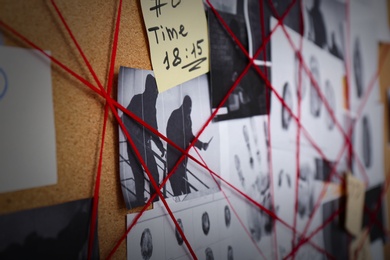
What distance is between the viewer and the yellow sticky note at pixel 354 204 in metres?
0.85

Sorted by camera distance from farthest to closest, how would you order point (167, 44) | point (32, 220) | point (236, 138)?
point (236, 138)
point (167, 44)
point (32, 220)

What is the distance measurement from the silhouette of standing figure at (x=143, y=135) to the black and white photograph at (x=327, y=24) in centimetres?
41

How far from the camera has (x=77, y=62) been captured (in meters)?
0.43

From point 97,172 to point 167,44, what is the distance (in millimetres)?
189

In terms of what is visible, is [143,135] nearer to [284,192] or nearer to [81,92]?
[81,92]

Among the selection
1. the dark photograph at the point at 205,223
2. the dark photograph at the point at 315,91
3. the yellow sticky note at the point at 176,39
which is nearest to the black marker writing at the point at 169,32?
the yellow sticky note at the point at 176,39

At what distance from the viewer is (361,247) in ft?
2.98

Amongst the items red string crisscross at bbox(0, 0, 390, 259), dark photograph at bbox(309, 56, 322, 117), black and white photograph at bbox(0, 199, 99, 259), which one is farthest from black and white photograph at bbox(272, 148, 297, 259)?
black and white photograph at bbox(0, 199, 99, 259)

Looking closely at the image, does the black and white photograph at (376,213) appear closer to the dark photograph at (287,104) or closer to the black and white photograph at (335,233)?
the black and white photograph at (335,233)

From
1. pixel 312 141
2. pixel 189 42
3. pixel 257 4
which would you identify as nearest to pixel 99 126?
pixel 189 42

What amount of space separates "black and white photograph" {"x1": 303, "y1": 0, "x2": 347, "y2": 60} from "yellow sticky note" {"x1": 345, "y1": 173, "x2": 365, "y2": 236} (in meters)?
0.28

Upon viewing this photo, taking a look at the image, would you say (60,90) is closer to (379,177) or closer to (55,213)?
(55,213)

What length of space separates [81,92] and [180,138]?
0.15 metres

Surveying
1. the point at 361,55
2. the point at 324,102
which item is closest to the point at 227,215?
the point at 324,102
